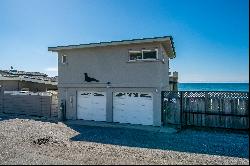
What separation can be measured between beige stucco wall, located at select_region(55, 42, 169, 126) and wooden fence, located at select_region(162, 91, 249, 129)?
0.77 meters

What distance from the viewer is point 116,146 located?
1122 centimetres

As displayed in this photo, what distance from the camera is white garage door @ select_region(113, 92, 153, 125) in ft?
54.1

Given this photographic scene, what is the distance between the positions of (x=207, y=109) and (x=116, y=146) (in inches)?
264

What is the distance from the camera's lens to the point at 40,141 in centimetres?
1190

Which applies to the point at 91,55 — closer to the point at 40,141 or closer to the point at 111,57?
the point at 111,57

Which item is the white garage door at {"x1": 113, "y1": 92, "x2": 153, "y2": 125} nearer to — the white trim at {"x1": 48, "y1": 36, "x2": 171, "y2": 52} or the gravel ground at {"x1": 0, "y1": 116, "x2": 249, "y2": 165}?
the gravel ground at {"x1": 0, "y1": 116, "x2": 249, "y2": 165}

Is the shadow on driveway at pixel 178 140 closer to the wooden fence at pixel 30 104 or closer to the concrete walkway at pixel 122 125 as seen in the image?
the concrete walkway at pixel 122 125

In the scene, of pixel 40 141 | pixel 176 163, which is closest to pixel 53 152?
pixel 40 141

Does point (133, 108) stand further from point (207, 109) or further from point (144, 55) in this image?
point (207, 109)

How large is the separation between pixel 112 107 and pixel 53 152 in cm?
788

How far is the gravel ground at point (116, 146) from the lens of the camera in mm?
9242

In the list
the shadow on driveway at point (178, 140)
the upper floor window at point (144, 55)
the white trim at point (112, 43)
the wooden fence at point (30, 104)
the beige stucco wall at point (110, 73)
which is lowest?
the shadow on driveway at point (178, 140)

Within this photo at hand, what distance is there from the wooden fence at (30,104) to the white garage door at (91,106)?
9.38ft

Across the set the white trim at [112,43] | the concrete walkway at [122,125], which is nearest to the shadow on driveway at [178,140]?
the concrete walkway at [122,125]
